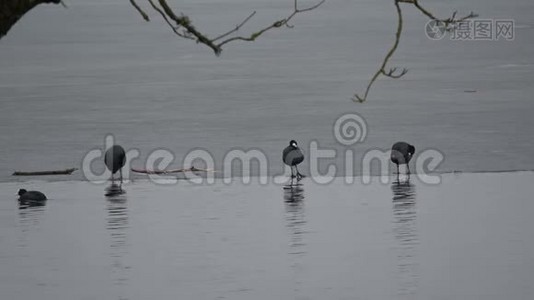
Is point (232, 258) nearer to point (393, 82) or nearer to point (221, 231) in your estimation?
point (221, 231)

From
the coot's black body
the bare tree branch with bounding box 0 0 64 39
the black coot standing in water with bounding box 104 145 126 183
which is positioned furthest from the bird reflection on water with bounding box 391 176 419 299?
the bare tree branch with bounding box 0 0 64 39

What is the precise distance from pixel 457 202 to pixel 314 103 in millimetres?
5408

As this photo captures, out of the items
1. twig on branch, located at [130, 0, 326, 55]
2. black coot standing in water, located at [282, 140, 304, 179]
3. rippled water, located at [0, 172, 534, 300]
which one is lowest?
rippled water, located at [0, 172, 534, 300]

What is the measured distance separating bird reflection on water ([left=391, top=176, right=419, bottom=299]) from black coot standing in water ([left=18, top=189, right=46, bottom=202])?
110 inches

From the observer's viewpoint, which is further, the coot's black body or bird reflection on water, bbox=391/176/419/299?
the coot's black body

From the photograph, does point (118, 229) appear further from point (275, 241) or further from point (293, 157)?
Answer: point (293, 157)

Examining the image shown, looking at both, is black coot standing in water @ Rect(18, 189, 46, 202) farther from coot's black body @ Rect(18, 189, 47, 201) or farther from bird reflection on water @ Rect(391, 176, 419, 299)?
bird reflection on water @ Rect(391, 176, 419, 299)

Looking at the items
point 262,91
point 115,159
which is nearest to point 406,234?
point 115,159

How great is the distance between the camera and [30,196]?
31.4ft

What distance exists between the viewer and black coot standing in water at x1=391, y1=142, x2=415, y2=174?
10555 millimetres

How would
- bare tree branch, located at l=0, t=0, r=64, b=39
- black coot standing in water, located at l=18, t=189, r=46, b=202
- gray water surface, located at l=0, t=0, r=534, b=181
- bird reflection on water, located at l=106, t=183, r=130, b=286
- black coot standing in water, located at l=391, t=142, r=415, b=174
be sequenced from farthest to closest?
1. gray water surface, located at l=0, t=0, r=534, b=181
2. black coot standing in water, located at l=391, t=142, r=415, b=174
3. black coot standing in water, located at l=18, t=189, r=46, b=202
4. bird reflection on water, located at l=106, t=183, r=130, b=286
5. bare tree branch, located at l=0, t=0, r=64, b=39

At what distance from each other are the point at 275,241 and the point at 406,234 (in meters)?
0.91

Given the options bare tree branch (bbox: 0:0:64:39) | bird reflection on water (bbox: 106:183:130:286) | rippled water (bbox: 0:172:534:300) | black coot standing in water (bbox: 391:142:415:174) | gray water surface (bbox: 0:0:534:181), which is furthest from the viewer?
gray water surface (bbox: 0:0:534:181)

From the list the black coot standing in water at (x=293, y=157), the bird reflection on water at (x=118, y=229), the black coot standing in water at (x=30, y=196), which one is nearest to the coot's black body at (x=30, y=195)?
the black coot standing in water at (x=30, y=196)
